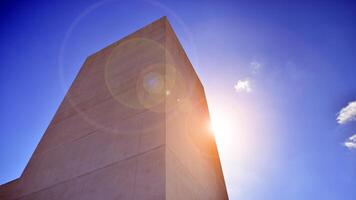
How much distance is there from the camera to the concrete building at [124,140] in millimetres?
3576

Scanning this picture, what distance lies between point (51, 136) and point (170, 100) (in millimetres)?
3703

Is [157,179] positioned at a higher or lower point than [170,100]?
lower

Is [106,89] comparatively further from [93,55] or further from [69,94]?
[93,55]

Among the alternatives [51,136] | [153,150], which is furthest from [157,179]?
[51,136]

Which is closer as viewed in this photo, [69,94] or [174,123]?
[174,123]

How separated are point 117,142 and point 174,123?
1.25m

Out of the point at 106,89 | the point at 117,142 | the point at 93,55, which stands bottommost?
the point at 117,142

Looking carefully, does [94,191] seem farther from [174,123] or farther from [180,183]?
[174,123]

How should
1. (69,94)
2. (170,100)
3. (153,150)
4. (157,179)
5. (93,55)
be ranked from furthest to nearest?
(93,55)
(69,94)
(170,100)
(153,150)
(157,179)

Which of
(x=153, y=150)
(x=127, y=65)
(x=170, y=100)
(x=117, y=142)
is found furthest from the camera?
(x=127, y=65)

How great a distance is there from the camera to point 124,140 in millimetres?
4250

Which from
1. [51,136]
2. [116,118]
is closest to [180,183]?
[116,118]

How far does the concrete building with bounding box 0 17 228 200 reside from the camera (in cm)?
358

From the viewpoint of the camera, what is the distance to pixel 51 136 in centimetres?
592
